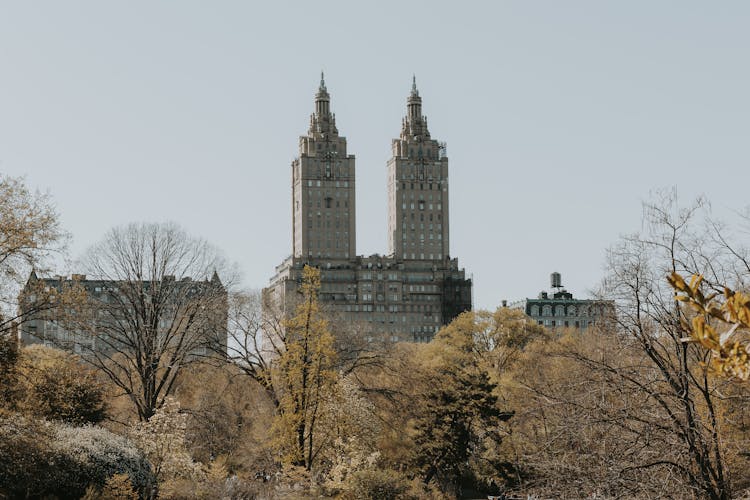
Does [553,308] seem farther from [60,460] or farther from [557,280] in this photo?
[60,460]

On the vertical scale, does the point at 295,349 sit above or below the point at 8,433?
above

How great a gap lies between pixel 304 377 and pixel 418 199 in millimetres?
150326

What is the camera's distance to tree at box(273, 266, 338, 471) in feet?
129

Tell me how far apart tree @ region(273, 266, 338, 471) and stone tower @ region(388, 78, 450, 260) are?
144947 mm

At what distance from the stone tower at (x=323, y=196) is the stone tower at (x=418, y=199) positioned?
29.0ft

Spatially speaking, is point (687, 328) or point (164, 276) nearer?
point (687, 328)

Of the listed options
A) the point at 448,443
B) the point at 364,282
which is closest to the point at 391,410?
the point at 448,443

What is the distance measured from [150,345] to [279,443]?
11384mm

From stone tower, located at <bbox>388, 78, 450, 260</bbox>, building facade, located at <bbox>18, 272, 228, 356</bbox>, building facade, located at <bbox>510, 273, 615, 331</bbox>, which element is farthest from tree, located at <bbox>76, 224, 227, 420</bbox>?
stone tower, located at <bbox>388, 78, 450, 260</bbox>

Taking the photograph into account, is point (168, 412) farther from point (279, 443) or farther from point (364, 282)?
point (364, 282)

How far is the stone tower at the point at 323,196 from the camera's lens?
182875 millimetres

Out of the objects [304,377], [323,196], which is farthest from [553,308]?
[304,377]

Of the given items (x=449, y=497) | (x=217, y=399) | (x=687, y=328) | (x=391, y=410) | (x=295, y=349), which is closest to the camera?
(x=687, y=328)

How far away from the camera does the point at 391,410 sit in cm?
4900
